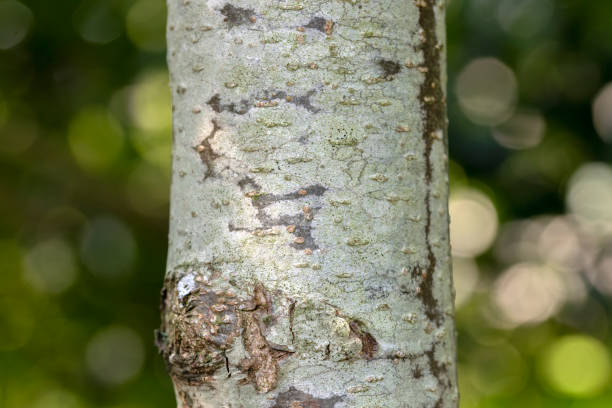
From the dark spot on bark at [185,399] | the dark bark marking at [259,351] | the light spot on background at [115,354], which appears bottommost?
the light spot on background at [115,354]

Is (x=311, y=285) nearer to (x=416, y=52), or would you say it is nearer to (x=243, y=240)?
(x=243, y=240)

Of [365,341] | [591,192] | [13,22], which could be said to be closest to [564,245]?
[591,192]

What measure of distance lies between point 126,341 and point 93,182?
0.80m

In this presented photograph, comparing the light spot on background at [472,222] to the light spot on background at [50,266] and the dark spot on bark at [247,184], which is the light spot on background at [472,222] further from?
the dark spot on bark at [247,184]

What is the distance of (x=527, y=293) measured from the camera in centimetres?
319

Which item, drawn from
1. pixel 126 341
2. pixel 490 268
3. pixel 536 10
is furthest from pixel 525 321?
pixel 126 341

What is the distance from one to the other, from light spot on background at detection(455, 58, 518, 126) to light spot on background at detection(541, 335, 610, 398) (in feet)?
3.36

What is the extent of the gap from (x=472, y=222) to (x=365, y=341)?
2.68 meters

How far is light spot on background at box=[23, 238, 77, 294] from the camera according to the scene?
314 cm

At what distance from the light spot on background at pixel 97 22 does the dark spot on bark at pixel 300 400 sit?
246 cm

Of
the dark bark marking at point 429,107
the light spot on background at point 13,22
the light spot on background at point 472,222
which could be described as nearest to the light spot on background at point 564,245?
the light spot on background at point 472,222

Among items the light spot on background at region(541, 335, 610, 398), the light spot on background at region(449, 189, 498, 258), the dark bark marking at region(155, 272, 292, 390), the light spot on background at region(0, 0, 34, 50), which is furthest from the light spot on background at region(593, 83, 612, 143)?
the light spot on background at region(0, 0, 34, 50)

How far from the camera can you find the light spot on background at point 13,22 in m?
2.84

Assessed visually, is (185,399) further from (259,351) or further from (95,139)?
(95,139)
